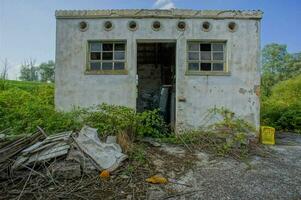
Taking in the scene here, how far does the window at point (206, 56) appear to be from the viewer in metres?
8.64

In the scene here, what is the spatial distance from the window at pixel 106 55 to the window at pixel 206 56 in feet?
6.83

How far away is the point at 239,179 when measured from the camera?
5.43 meters

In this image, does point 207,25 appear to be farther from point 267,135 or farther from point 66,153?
point 66,153

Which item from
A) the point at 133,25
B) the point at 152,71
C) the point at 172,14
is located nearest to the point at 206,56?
the point at 172,14

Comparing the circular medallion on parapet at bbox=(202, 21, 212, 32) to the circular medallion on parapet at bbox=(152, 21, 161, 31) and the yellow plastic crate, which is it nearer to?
the circular medallion on parapet at bbox=(152, 21, 161, 31)

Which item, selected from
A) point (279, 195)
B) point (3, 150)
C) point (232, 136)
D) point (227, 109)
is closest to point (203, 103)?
point (227, 109)

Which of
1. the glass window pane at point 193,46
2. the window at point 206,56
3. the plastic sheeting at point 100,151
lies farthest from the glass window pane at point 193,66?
the plastic sheeting at point 100,151

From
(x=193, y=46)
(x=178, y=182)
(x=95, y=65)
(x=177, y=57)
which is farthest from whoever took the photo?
(x=95, y=65)

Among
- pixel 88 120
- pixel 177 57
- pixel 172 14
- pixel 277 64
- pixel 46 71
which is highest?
pixel 277 64

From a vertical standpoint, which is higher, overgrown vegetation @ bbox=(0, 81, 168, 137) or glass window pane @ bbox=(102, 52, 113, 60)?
glass window pane @ bbox=(102, 52, 113, 60)

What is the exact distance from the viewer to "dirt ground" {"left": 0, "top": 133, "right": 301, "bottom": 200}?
468 cm

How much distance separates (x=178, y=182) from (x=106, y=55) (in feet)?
16.2

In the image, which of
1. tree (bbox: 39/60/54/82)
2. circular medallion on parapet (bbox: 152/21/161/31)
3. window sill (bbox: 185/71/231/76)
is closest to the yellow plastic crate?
window sill (bbox: 185/71/231/76)

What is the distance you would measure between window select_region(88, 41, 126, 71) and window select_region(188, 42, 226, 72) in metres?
2.08
